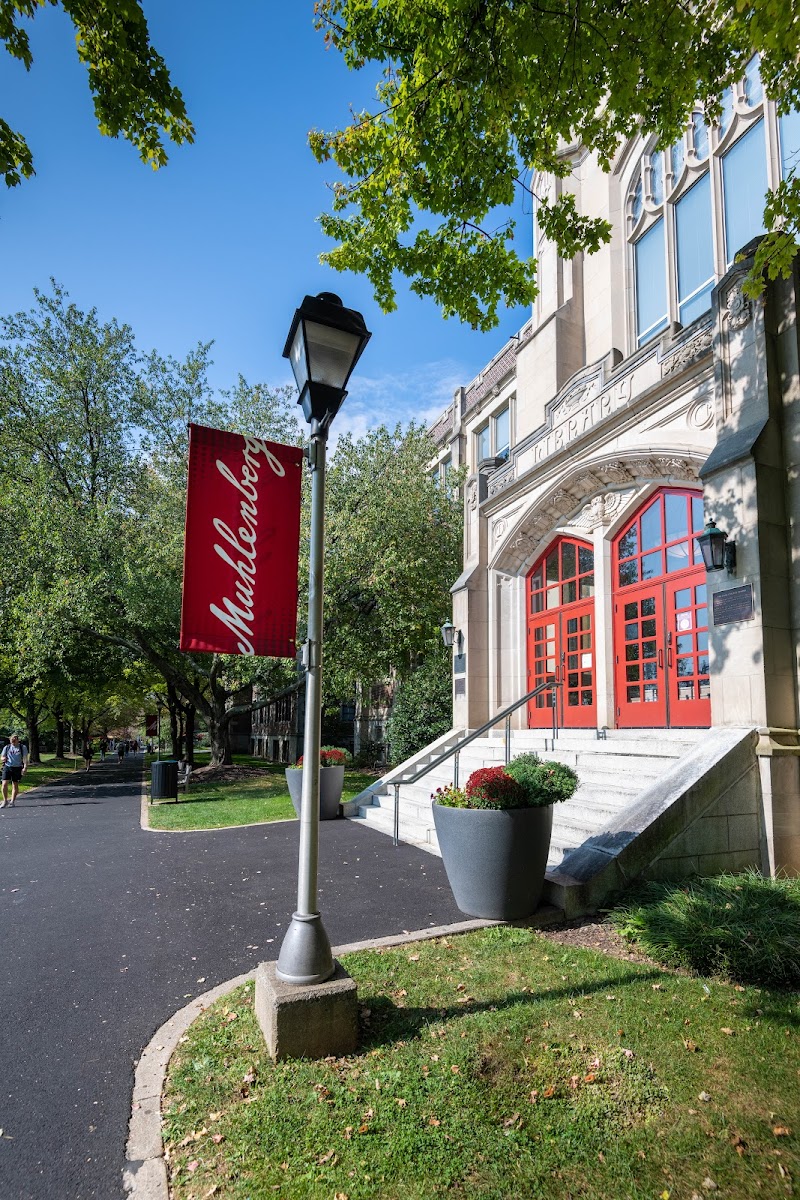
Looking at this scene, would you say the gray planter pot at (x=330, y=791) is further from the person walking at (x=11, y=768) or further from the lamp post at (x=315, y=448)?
the person walking at (x=11, y=768)

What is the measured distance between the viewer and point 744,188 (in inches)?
418

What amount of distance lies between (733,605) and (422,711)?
10.7m

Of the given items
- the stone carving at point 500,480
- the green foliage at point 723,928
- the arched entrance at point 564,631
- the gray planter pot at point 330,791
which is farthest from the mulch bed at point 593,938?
the stone carving at point 500,480

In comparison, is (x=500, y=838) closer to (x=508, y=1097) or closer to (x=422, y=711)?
(x=508, y=1097)

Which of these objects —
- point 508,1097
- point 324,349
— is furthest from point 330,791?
point 324,349

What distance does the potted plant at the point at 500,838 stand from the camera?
571cm

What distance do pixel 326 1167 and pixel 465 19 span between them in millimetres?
7643

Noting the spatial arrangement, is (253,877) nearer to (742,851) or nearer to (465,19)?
(742,851)

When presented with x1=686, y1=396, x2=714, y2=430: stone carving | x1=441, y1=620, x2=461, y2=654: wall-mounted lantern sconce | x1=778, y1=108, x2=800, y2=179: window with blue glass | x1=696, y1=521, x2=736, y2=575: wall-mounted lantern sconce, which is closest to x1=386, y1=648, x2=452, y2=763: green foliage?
x1=441, y1=620, x2=461, y2=654: wall-mounted lantern sconce

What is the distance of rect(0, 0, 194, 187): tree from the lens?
4.48 m

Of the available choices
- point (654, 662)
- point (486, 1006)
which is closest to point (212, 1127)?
point (486, 1006)

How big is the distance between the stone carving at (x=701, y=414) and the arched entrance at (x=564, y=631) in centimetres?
355

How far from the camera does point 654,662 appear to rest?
34.9ft

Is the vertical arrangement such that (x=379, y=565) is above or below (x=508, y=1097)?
above
